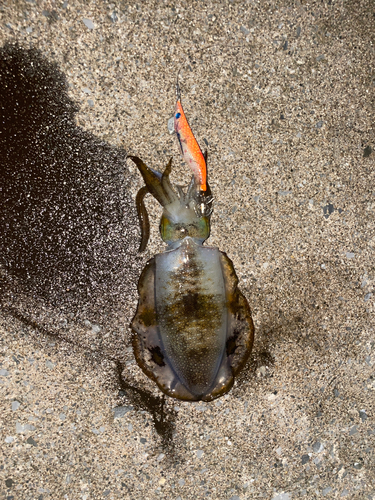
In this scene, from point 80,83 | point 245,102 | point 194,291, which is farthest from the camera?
point 245,102

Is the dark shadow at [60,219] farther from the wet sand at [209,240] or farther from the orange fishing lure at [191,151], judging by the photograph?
the orange fishing lure at [191,151]

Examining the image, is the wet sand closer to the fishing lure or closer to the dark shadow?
the dark shadow

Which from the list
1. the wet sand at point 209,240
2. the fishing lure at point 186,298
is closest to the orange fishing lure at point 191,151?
the fishing lure at point 186,298

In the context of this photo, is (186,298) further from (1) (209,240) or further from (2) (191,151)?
(2) (191,151)

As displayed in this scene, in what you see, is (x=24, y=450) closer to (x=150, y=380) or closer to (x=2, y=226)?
(x=150, y=380)

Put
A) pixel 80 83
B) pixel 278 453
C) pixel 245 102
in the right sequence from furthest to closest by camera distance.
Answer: pixel 278 453, pixel 245 102, pixel 80 83

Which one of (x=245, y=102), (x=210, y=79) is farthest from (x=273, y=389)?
(x=210, y=79)

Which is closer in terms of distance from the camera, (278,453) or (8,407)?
(8,407)

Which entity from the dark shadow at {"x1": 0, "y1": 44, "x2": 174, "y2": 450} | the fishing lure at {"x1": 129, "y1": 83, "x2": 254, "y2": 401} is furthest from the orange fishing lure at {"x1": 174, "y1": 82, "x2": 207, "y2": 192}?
the dark shadow at {"x1": 0, "y1": 44, "x2": 174, "y2": 450}

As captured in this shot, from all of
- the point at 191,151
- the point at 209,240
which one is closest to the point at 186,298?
the point at 209,240
